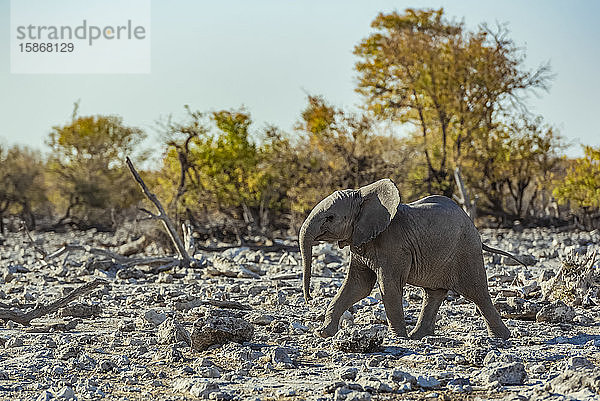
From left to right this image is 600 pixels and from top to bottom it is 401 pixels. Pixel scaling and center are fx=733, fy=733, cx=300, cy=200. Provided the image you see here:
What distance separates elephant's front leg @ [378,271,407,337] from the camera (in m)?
6.95

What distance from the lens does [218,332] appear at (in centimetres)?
659

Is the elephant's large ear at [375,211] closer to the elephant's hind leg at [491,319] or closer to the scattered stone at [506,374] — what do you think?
the elephant's hind leg at [491,319]

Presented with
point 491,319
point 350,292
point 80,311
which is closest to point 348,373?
point 350,292

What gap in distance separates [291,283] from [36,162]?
34.6m

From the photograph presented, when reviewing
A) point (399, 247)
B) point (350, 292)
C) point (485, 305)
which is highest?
point (399, 247)

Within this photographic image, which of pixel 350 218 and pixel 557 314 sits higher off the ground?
pixel 350 218

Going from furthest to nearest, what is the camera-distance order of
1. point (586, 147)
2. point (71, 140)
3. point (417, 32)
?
point (71, 140), point (417, 32), point (586, 147)

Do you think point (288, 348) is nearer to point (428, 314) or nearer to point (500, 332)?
point (428, 314)

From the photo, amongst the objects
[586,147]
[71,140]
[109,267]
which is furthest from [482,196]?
[71,140]

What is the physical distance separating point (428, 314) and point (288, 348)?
162 centimetres

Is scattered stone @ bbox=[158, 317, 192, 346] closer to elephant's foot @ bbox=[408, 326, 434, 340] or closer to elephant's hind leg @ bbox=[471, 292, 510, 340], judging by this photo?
elephant's foot @ bbox=[408, 326, 434, 340]

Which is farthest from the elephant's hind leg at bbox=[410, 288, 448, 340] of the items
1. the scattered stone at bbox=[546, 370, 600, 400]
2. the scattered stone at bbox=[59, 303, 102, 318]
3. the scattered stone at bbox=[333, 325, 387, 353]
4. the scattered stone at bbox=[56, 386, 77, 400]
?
the scattered stone at bbox=[59, 303, 102, 318]

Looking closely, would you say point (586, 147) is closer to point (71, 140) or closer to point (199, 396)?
point (199, 396)

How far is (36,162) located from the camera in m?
42.3
